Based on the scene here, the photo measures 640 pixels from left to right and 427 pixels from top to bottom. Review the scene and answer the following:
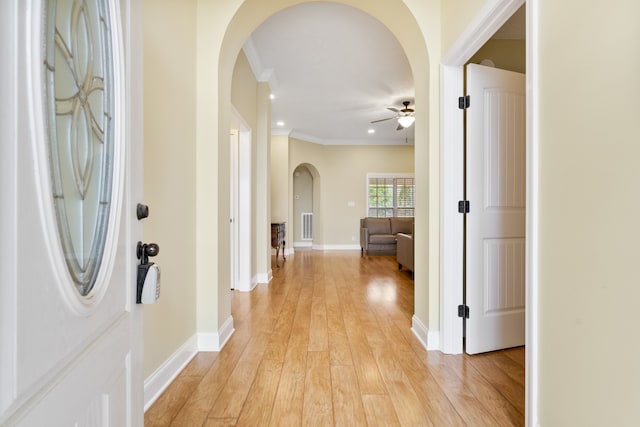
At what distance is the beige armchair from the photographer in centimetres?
505

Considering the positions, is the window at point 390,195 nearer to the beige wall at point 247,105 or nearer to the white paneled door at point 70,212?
the beige wall at point 247,105

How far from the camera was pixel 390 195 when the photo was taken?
884 cm

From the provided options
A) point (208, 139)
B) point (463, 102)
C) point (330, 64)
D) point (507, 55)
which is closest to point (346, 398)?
point (208, 139)

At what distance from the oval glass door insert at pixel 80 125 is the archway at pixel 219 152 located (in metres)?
1.63

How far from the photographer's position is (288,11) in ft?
9.93

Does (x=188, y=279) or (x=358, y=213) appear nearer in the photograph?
(x=188, y=279)

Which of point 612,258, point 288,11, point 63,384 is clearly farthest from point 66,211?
point 288,11

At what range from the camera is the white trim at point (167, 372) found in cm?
166

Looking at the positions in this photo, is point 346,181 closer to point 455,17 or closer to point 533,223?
point 455,17

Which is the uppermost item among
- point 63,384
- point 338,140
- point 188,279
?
point 338,140

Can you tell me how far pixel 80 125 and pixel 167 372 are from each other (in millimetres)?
1678

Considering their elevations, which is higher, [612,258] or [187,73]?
[187,73]

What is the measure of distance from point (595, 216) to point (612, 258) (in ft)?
0.46

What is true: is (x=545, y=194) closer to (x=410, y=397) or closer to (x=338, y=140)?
(x=410, y=397)
